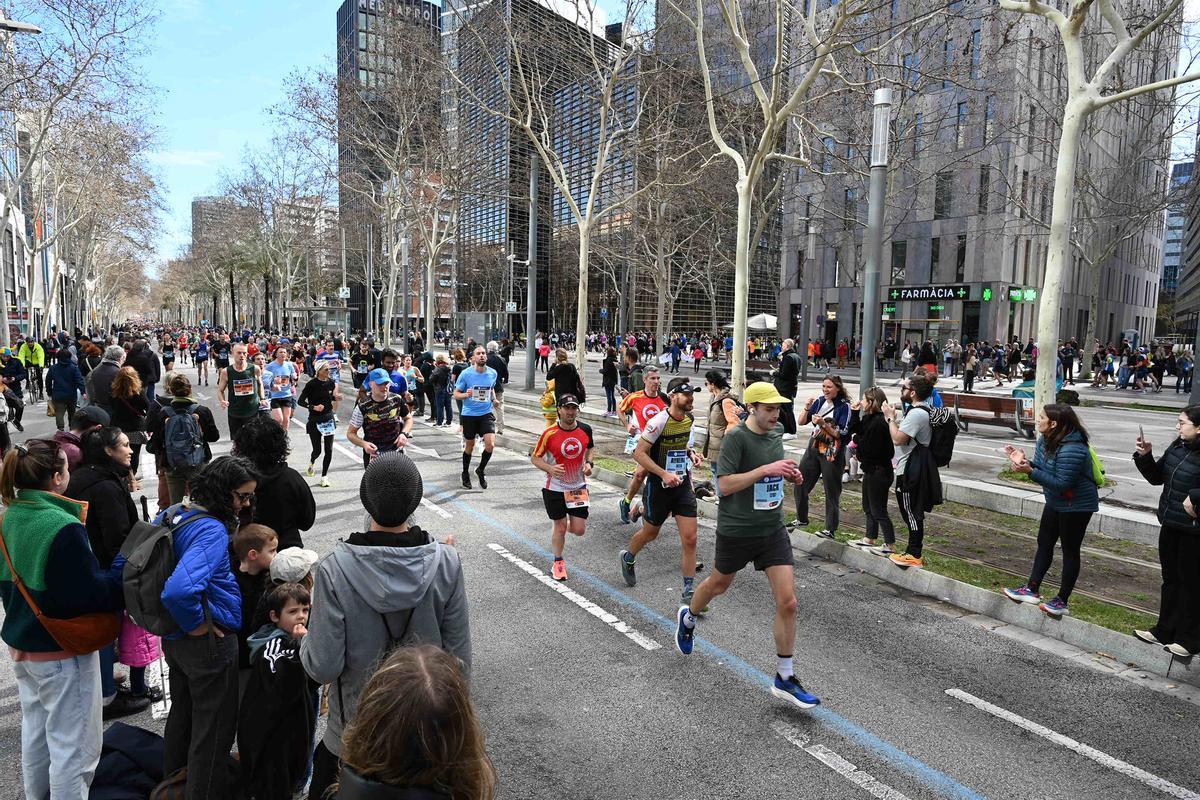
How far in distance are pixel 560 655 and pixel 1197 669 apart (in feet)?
14.0

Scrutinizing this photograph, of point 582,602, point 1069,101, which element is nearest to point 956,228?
point 1069,101

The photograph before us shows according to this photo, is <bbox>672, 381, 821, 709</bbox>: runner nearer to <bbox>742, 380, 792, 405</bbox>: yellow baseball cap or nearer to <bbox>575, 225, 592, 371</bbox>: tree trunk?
<bbox>742, 380, 792, 405</bbox>: yellow baseball cap

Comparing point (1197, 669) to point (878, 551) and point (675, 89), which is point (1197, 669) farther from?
point (675, 89)

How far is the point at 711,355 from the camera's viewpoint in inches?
1843

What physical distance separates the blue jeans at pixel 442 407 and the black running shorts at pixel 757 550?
12.5m

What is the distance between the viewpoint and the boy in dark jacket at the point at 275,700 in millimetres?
2920

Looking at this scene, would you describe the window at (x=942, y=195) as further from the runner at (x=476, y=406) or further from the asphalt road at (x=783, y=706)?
the asphalt road at (x=783, y=706)

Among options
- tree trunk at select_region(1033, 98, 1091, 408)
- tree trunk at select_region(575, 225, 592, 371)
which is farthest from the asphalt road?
tree trunk at select_region(575, 225, 592, 371)

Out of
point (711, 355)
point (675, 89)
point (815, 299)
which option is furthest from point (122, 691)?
point (815, 299)

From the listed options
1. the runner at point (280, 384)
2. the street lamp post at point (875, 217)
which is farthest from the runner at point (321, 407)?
the street lamp post at point (875, 217)

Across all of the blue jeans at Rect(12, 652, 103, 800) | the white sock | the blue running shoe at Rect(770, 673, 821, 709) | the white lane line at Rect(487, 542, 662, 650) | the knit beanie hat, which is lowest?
the white lane line at Rect(487, 542, 662, 650)

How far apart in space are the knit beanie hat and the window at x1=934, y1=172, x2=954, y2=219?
46.4 meters

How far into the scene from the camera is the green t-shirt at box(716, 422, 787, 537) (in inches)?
183

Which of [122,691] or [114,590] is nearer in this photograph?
[114,590]
